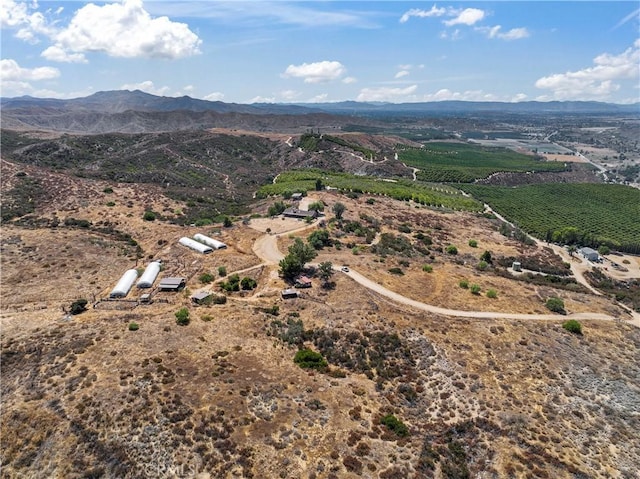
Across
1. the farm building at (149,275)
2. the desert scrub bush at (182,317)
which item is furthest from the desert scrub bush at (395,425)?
the farm building at (149,275)

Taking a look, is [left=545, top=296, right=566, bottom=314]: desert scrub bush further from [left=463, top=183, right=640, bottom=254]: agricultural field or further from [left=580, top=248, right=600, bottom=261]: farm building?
[left=463, top=183, right=640, bottom=254]: agricultural field

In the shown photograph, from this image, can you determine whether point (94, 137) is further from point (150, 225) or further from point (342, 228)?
point (342, 228)

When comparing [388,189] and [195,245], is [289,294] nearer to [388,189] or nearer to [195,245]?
[195,245]

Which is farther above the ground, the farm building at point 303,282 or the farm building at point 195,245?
the farm building at point 195,245

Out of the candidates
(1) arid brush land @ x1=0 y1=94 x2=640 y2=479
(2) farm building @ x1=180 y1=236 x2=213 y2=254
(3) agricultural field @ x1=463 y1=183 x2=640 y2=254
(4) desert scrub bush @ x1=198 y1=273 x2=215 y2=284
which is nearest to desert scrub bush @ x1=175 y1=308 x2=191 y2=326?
(1) arid brush land @ x1=0 y1=94 x2=640 y2=479

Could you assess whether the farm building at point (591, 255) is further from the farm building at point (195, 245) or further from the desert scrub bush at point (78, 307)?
the desert scrub bush at point (78, 307)

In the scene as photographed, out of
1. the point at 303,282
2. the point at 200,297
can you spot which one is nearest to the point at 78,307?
the point at 200,297

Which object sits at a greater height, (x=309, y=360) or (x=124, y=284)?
(x=124, y=284)
